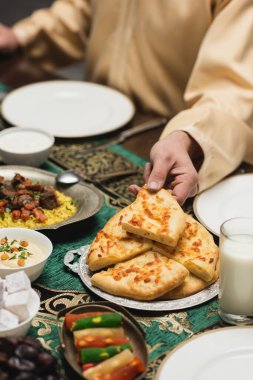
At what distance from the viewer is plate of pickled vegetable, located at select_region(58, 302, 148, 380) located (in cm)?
117

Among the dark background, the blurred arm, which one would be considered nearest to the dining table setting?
the blurred arm

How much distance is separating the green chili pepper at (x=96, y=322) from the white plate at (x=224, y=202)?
537 mm

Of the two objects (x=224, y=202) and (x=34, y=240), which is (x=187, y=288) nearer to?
(x=34, y=240)

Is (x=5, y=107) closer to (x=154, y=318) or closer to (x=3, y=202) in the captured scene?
(x=3, y=202)

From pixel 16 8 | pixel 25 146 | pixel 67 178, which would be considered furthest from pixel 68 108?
pixel 16 8

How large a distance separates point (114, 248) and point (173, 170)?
1.40ft

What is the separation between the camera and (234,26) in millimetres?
2236

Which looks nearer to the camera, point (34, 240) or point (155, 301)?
point (155, 301)

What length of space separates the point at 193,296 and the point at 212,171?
63 cm

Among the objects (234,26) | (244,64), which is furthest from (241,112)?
(234,26)

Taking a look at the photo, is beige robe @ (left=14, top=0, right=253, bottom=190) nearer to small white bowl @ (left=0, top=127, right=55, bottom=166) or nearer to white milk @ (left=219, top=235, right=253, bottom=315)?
small white bowl @ (left=0, top=127, right=55, bottom=166)

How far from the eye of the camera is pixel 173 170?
1.85m

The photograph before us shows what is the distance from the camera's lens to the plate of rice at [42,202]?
1719 millimetres

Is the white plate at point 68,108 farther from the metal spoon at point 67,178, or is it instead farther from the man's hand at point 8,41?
the man's hand at point 8,41
